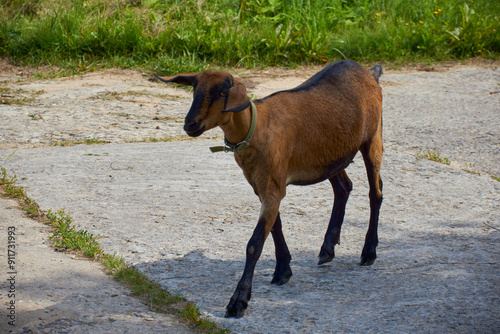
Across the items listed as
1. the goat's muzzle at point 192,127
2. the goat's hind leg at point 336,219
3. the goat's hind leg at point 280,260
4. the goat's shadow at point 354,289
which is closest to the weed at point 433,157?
the goat's shadow at point 354,289

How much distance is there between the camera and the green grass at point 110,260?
139 inches

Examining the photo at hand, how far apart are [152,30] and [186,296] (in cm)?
798

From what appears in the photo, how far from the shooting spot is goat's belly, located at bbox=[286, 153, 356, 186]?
407 centimetres

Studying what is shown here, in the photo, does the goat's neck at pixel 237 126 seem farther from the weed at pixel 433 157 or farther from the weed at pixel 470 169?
the weed at pixel 433 157

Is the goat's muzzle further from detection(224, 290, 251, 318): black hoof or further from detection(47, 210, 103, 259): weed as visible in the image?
detection(47, 210, 103, 259): weed

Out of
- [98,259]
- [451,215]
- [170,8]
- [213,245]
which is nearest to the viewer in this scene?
[98,259]

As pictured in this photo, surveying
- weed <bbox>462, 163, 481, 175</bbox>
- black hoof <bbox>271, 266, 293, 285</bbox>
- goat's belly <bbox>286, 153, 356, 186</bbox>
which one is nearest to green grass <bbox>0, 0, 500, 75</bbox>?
weed <bbox>462, 163, 481, 175</bbox>

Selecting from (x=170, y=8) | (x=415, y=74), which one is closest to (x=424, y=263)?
(x=415, y=74)

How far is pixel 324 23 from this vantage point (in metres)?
11.4

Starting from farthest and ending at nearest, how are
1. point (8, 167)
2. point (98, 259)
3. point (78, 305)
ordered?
point (8, 167) → point (98, 259) → point (78, 305)

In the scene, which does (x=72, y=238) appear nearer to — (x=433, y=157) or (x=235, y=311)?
(x=235, y=311)

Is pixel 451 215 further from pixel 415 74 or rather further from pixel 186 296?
pixel 415 74

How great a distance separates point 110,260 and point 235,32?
292 inches

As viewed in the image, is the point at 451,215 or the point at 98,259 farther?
the point at 451,215
